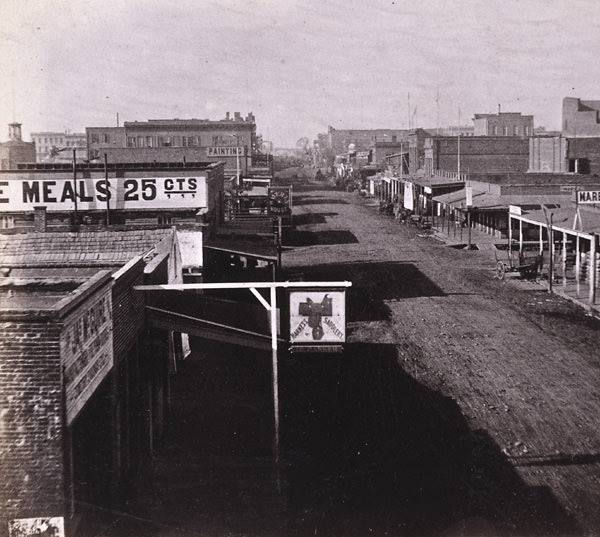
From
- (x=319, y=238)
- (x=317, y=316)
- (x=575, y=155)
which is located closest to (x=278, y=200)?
(x=319, y=238)

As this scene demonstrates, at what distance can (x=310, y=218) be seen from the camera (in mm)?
57406

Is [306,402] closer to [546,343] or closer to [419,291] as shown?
[546,343]

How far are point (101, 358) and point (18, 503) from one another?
7.51ft

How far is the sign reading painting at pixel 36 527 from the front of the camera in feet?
25.9

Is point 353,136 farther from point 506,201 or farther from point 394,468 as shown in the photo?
point 394,468

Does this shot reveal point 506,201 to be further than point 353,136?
No

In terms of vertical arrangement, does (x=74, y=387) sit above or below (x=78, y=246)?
below

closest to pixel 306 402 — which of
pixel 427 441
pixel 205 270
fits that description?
pixel 427 441

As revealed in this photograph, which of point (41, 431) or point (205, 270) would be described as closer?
point (41, 431)

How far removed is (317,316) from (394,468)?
2779 millimetres

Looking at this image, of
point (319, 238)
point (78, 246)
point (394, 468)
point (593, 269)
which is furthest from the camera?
point (319, 238)

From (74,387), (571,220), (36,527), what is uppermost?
(571,220)

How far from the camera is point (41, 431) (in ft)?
26.3

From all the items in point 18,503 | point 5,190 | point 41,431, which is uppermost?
point 5,190
